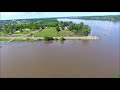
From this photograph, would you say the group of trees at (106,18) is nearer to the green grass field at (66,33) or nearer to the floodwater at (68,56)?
the floodwater at (68,56)

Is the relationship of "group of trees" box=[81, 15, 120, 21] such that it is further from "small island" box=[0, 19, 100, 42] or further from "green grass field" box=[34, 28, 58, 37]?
"green grass field" box=[34, 28, 58, 37]

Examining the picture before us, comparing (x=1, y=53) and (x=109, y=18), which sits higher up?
(x=109, y=18)

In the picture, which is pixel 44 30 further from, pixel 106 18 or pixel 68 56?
pixel 106 18

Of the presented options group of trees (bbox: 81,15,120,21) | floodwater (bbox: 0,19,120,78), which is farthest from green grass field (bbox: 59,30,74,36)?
group of trees (bbox: 81,15,120,21)

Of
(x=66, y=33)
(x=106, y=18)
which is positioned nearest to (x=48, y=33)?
(x=66, y=33)

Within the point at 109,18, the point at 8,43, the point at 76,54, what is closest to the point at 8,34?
the point at 8,43

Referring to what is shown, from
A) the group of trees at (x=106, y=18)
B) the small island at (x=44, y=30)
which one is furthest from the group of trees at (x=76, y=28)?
the group of trees at (x=106, y=18)
